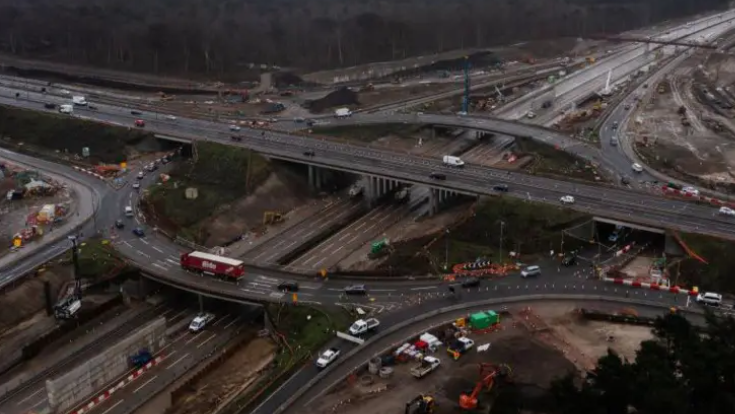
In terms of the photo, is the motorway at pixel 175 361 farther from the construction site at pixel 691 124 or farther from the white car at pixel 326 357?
the construction site at pixel 691 124

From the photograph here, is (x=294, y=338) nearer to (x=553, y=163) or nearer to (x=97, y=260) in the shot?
(x=97, y=260)

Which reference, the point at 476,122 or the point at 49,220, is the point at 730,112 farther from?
the point at 49,220

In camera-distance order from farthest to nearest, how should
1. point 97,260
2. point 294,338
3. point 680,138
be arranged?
point 680,138 < point 97,260 < point 294,338

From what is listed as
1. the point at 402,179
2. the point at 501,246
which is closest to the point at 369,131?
the point at 402,179

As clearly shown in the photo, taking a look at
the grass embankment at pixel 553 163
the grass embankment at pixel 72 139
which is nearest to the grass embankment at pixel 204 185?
the grass embankment at pixel 72 139

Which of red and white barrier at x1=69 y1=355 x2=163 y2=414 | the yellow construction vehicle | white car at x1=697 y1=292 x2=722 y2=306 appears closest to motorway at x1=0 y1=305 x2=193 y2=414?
red and white barrier at x1=69 y1=355 x2=163 y2=414

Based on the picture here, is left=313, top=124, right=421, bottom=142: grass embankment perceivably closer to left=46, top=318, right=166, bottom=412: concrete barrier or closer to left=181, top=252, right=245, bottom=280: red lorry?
left=181, top=252, right=245, bottom=280: red lorry
